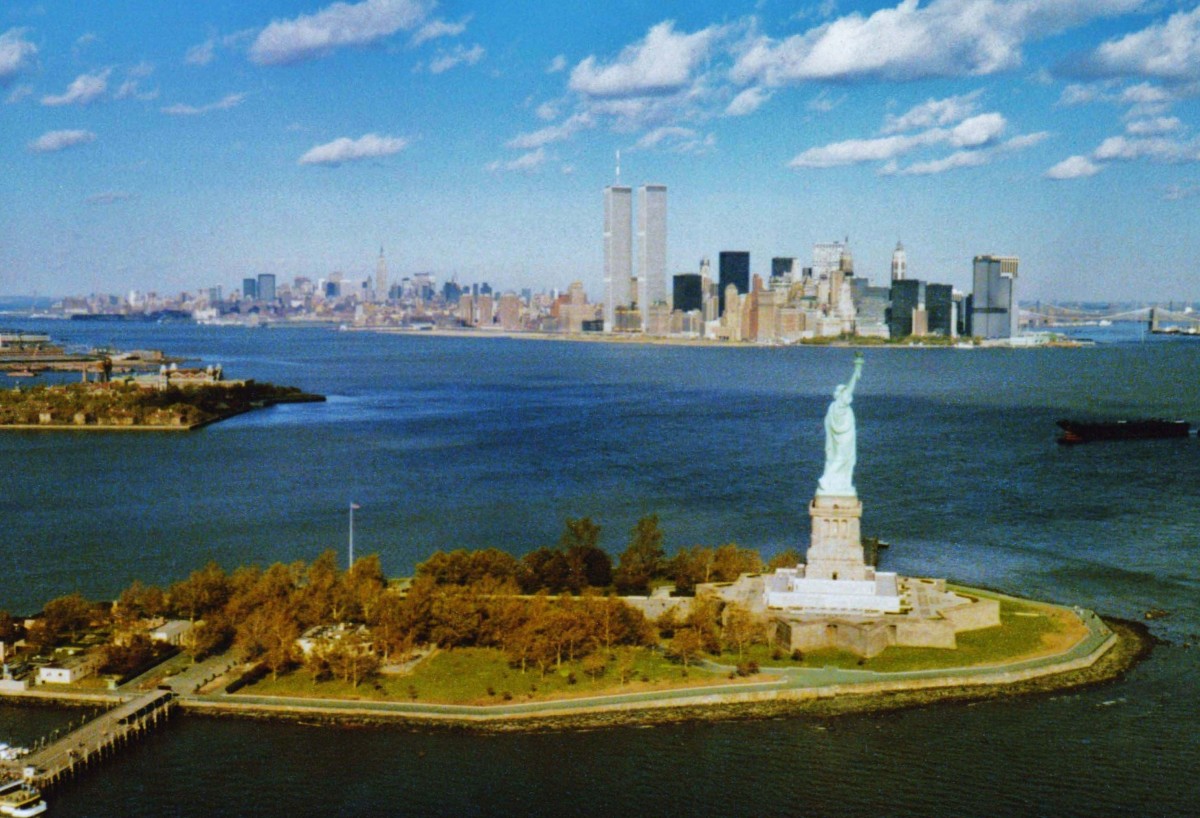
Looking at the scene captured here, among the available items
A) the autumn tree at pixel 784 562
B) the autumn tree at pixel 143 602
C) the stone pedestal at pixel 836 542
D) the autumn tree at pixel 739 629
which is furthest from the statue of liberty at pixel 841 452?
the autumn tree at pixel 143 602

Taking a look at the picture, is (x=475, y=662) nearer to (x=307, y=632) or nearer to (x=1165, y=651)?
(x=307, y=632)

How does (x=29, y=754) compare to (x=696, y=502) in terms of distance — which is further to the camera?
(x=696, y=502)

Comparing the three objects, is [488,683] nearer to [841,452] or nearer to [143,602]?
[143,602]

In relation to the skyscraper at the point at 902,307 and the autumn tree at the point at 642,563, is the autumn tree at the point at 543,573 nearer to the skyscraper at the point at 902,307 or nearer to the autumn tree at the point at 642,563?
the autumn tree at the point at 642,563

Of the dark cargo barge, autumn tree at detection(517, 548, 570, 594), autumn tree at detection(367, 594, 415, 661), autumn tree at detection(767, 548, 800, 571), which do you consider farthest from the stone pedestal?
the dark cargo barge

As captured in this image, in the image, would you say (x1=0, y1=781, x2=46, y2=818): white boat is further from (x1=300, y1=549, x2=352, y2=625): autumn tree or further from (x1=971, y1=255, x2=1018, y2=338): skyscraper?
(x1=971, y1=255, x2=1018, y2=338): skyscraper

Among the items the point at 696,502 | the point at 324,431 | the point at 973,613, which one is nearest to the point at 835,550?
the point at 973,613

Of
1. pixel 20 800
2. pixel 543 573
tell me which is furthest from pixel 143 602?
pixel 543 573

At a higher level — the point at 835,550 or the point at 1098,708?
the point at 835,550
